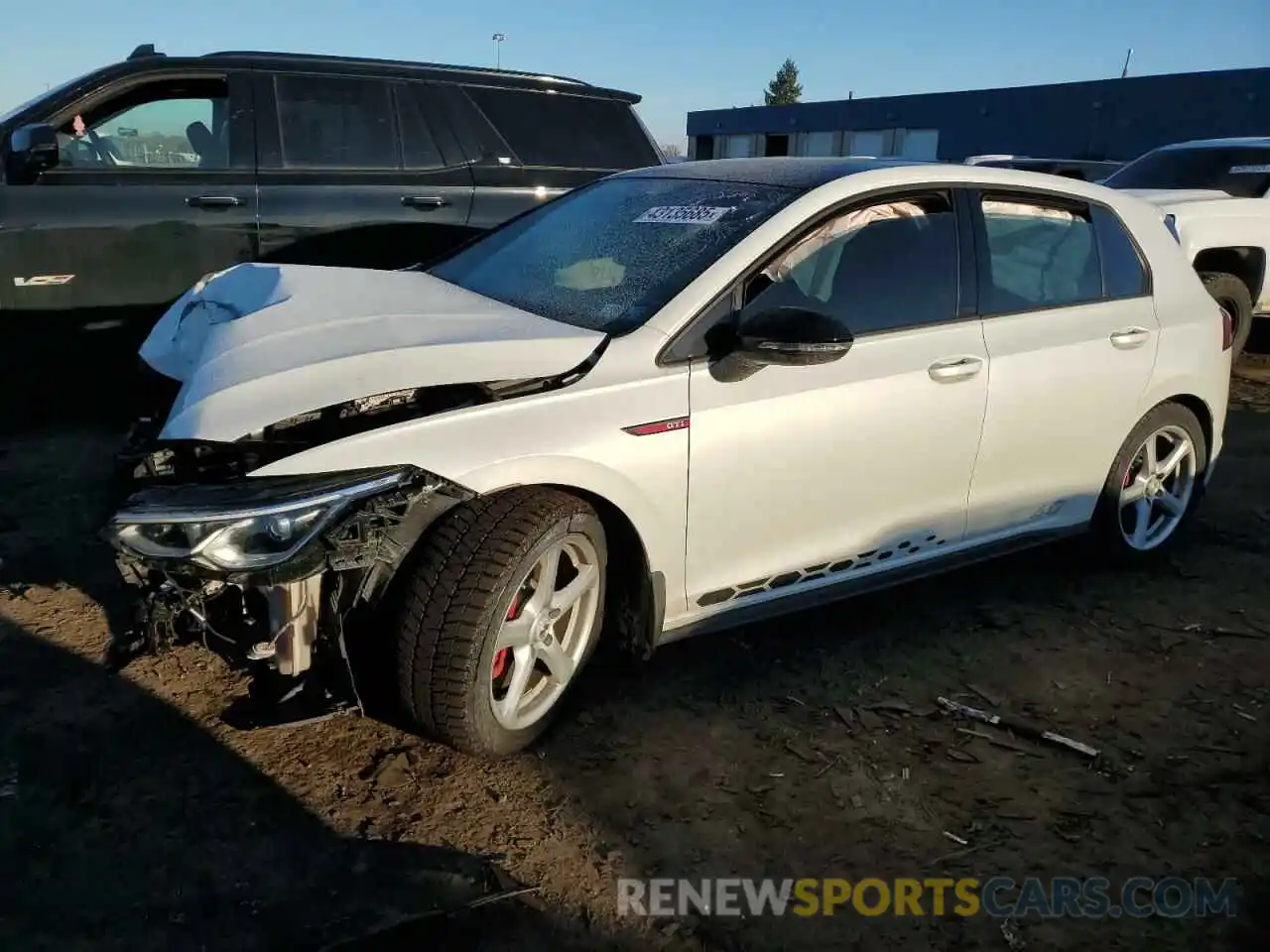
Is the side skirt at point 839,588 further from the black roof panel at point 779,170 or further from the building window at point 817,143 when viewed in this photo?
the building window at point 817,143

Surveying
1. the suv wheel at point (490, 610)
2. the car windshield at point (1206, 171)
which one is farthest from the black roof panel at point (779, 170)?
the car windshield at point (1206, 171)

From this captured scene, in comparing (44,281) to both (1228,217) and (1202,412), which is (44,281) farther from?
(1228,217)

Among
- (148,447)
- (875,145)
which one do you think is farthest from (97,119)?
(875,145)

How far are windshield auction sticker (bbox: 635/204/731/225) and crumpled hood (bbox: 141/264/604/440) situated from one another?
2.09ft

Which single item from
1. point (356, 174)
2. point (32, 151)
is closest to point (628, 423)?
point (356, 174)

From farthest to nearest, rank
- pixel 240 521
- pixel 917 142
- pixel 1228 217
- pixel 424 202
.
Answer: pixel 917 142
pixel 1228 217
pixel 424 202
pixel 240 521

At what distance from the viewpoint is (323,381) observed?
2730 mm

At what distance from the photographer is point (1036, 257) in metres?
3.99

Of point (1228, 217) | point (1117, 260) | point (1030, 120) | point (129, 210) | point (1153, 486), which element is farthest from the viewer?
point (1030, 120)

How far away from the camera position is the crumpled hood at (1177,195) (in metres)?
7.80

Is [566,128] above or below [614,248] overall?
above

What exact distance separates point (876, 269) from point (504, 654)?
180 centimetres

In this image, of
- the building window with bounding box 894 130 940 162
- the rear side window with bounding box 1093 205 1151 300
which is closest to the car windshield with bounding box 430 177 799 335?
the rear side window with bounding box 1093 205 1151 300

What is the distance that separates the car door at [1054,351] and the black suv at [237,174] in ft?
10.6
